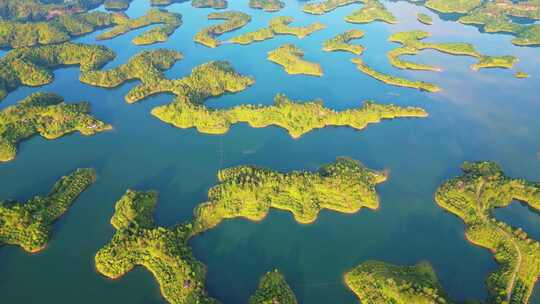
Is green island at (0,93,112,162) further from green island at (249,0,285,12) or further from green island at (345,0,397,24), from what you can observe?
green island at (345,0,397,24)

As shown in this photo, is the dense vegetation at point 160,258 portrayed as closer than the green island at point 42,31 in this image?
Yes

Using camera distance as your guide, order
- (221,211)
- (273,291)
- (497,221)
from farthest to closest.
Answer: (221,211) < (497,221) < (273,291)

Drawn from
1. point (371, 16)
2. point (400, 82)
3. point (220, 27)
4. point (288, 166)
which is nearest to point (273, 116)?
point (288, 166)

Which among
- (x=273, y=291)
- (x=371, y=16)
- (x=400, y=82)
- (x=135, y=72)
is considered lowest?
(x=273, y=291)

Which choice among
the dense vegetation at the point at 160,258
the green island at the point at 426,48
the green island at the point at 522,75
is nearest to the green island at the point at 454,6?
the green island at the point at 426,48

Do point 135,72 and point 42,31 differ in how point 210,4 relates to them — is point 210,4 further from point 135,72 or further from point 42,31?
point 135,72

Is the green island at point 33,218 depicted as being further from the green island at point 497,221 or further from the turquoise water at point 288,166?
the green island at point 497,221

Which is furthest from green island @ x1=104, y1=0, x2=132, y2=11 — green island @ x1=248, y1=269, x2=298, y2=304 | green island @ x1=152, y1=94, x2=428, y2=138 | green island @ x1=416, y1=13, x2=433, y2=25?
green island @ x1=248, y1=269, x2=298, y2=304
